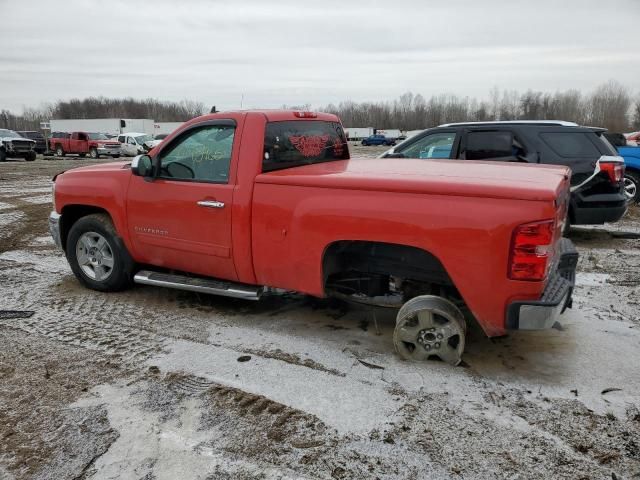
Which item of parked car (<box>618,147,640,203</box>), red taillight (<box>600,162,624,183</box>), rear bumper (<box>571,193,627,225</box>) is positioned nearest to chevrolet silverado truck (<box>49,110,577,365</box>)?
rear bumper (<box>571,193,627,225</box>)

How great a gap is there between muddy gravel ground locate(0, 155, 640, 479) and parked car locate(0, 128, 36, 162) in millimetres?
27834

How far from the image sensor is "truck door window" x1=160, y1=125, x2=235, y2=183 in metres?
4.38

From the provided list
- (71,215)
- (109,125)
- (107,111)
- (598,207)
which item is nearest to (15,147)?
(71,215)

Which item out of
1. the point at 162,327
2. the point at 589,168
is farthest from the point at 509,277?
the point at 589,168

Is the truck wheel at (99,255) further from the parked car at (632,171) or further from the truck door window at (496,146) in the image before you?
the parked car at (632,171)

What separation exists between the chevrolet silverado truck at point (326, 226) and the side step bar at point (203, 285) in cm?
2

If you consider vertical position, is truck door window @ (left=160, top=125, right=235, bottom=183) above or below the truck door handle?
above

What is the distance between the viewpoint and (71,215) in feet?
18.2

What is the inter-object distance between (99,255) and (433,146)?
16.0ft

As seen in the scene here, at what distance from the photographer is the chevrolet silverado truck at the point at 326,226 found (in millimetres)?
3229

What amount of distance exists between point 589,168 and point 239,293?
545 centimetres

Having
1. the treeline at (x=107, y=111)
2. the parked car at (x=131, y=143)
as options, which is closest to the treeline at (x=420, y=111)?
the treeline at (x=107, y=111)

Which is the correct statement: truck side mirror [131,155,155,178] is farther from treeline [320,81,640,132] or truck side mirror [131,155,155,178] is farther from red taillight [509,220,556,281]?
treeline [320,81,640,132]

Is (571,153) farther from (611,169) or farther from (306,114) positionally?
(306,114)
